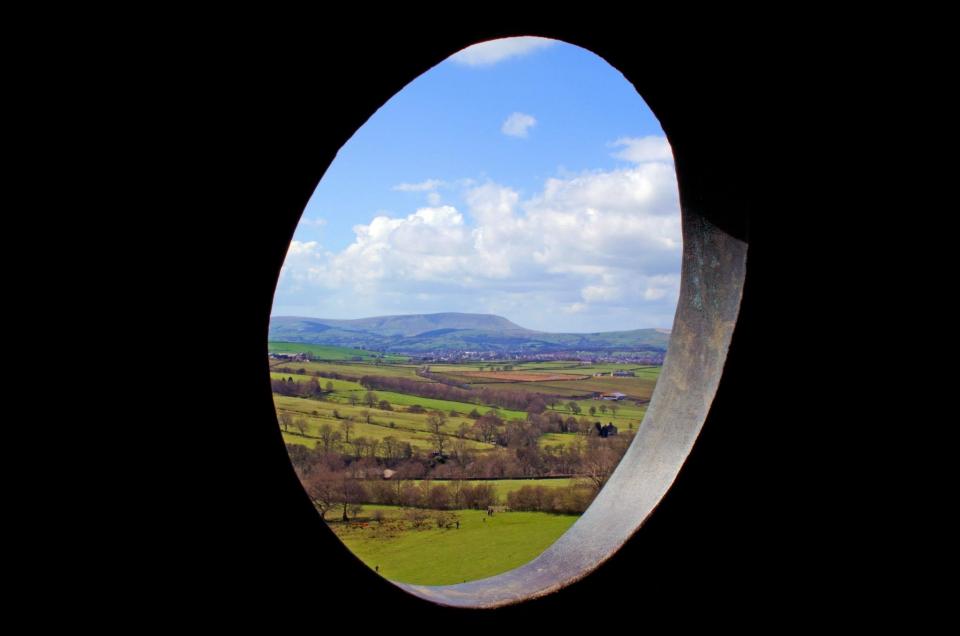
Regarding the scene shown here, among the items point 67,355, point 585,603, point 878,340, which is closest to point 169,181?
point 67,355

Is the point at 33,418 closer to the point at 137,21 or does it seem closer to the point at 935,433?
the point at 137,21

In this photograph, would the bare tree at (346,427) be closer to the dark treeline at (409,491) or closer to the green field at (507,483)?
the dark treeline at (409,491)

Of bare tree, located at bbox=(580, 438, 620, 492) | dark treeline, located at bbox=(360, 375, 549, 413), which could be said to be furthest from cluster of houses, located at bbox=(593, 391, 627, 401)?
bare tree, located at bbox=(580, 438, 620, 492)

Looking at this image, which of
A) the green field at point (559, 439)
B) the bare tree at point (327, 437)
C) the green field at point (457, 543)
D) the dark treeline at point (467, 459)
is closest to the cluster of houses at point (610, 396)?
the green field at point (559, 439)

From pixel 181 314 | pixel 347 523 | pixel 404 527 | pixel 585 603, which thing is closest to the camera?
pixel 181 314

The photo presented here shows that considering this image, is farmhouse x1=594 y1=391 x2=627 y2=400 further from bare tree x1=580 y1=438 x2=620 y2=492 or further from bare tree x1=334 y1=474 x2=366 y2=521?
bare tree x1=334 y1=474 x2=366 y2=521
